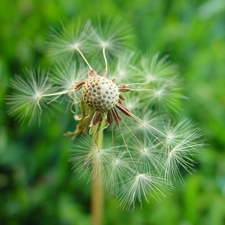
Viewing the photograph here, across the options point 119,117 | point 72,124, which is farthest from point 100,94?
point 72,124

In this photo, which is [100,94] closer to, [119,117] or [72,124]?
[119,117]

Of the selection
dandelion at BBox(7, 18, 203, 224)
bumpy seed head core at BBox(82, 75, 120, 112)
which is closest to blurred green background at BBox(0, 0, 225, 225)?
dandelion at BBox(7, 18, 203, 224)

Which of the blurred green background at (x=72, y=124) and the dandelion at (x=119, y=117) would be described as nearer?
the dandelion at (x=119, y=117)

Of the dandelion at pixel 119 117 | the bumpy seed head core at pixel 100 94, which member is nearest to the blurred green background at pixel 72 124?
the dandelion at pixel 119 117

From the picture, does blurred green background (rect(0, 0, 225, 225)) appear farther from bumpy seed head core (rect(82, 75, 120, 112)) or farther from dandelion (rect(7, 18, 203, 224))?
bumpy seed head core (rect(82, 75, 120, 112))

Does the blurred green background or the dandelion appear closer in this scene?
the dandelion

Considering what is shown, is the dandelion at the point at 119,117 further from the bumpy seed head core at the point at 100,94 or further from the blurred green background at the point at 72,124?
the blurred green background at the point at 72,124
